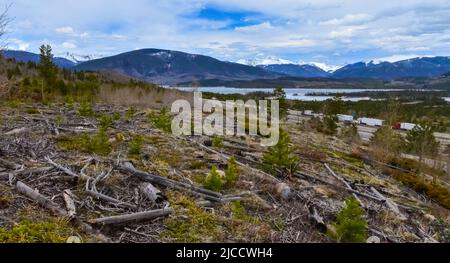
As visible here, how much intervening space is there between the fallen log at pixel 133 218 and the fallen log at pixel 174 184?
119 centimetres

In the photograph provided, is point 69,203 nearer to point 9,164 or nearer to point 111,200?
point 111,200

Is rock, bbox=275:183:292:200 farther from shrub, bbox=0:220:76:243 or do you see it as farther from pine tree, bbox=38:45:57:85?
pine tree, bbox=38:45:57:85

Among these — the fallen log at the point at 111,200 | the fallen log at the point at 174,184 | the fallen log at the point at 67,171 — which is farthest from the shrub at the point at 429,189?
the fallen log at the point at 67,171

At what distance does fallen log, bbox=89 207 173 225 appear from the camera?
5.72m

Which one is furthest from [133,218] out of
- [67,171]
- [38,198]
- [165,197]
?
[67,171]

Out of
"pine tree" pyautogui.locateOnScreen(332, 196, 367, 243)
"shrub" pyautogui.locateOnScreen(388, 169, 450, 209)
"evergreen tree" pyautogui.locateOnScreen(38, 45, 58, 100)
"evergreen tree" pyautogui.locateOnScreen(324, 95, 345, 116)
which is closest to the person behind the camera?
"pine tree" pyautogui.locateOnScreen(332, 196, 367, 243)

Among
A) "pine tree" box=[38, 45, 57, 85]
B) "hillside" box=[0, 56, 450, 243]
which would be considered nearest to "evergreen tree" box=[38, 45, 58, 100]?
"pine tree" box=[38, 45, 57, 85]

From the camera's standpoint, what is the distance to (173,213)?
6590 millimetres

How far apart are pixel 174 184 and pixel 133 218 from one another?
1.93 metres

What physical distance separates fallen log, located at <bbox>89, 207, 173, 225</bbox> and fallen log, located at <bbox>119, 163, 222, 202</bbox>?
1.19 meters

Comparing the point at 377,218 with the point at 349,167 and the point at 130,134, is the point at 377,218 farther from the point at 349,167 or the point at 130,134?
the point at 130,134

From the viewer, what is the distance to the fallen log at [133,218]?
18.8ft
